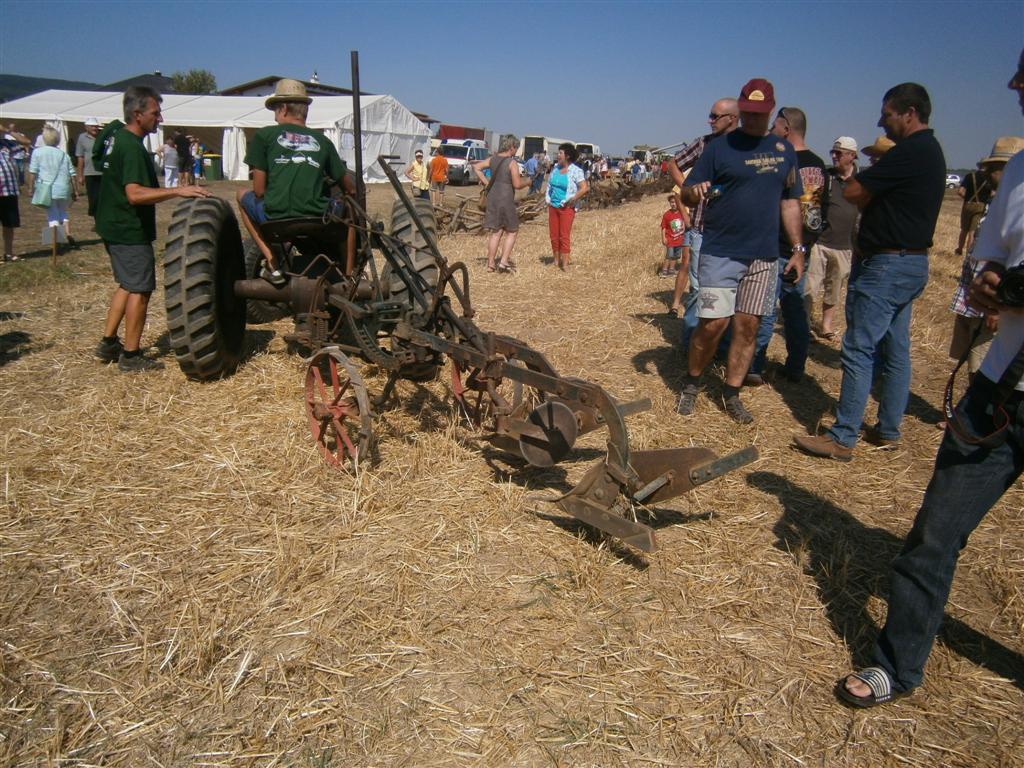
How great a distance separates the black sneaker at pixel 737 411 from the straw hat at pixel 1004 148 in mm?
3751

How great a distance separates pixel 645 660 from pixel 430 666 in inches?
32.3

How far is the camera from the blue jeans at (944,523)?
2.09 metres

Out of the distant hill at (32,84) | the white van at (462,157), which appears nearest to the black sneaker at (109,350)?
the white van at (462,157)

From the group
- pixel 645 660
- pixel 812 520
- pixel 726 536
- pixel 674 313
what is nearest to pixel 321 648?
pixel 645 660

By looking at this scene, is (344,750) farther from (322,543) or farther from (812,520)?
(812,520)

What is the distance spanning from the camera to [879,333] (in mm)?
4027

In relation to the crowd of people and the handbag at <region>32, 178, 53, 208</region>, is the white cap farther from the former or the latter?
the handbag at <region>32, 178, 53, 208</region>

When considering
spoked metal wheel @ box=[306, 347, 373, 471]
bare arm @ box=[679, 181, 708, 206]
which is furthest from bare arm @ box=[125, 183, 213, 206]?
bare arm @ box=[679, 181, 708, 206]

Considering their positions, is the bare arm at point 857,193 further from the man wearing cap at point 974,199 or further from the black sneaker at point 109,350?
the black sneaker at point 109,350

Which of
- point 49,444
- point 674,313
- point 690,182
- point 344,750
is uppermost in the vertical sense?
point 690,182

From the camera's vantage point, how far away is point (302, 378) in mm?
5035

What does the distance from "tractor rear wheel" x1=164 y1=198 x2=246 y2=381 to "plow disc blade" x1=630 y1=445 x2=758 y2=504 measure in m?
3.18

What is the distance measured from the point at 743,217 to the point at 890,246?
35.3 inches

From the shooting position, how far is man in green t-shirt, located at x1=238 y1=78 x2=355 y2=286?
447cm
